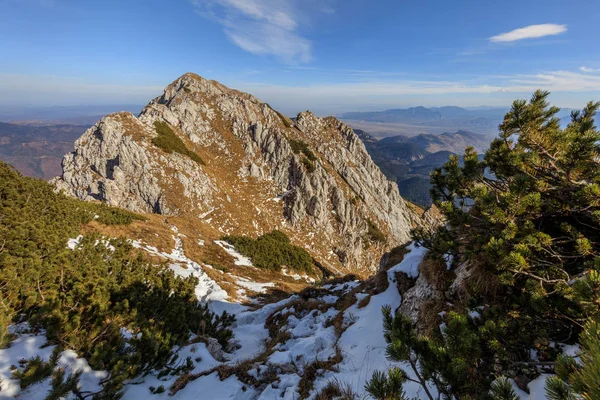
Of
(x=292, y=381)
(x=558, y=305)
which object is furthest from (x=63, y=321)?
(x=558, y=305)

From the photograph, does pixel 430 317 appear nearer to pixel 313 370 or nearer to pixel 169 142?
pixel 313 370

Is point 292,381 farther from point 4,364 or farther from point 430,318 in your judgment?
point 4,364

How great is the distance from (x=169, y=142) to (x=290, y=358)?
57.9 m

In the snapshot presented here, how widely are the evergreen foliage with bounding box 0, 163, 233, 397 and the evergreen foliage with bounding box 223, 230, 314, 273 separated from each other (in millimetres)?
27459

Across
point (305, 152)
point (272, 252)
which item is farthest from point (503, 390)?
point (305, 152)

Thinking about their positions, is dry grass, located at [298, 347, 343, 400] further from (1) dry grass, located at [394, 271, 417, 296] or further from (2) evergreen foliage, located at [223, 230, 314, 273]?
(2) evergreen foliage, located at [223, 230, 314, 273]

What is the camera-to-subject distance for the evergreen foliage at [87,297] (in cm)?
631

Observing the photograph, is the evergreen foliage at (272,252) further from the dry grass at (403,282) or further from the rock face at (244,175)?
the dry grass at (403,282)

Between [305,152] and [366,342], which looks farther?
[305,152]

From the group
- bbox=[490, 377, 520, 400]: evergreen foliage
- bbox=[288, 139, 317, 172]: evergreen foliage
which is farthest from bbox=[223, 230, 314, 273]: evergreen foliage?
bbox=[490, 377, 520, 400]: evergreen foliage

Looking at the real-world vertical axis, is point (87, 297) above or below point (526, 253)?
below

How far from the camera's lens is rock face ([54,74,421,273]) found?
49250mm

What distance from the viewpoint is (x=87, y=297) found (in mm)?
7070

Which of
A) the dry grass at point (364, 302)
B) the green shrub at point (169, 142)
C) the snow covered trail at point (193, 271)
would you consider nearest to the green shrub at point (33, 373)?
the dry grass at point (364, 302)
